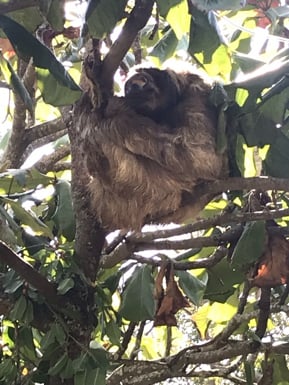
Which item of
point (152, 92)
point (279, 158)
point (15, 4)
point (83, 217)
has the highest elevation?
point (15, 4)

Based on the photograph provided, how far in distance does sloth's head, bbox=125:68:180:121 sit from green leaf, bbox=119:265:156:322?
0.63 m

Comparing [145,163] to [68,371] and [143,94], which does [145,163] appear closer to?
[143,94]

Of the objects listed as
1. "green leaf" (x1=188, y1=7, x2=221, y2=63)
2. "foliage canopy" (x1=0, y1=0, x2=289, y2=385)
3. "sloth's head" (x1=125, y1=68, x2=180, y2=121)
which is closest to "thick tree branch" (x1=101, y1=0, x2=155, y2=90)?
A: "foliage canopy" (x1=0, y1=0, x2=289, y2=385)

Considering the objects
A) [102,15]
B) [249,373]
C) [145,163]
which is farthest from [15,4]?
[249,373]


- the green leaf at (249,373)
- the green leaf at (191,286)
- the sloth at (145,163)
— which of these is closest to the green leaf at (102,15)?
the sloth at (145,163)

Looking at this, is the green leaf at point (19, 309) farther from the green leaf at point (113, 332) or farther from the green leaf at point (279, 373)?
the green leaf at point (279, 373)

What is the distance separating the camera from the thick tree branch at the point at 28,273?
1.85 m

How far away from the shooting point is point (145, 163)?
2176 millimetres

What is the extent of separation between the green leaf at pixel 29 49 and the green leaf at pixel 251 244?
35.4 inches

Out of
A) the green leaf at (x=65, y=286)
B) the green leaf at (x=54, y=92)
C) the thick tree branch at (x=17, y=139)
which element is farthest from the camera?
the thick tree branch at (x=17, y=139)

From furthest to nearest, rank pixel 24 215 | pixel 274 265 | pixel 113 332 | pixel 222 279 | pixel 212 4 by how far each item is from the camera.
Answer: pixel 222 279 → pixel 274 265 → pixel 113 332 → pixel 24 215 → pixel 212 4

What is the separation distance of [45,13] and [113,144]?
1.75 feet

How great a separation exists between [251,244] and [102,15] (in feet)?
3.24

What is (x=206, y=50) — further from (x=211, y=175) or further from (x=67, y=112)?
(x=67, y=112)
